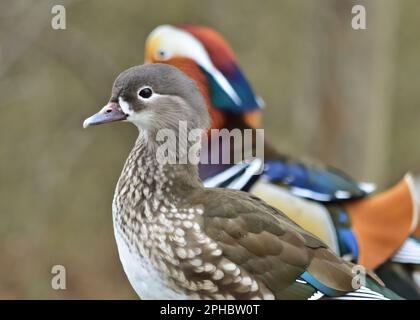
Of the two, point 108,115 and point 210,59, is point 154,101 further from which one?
point 210,59

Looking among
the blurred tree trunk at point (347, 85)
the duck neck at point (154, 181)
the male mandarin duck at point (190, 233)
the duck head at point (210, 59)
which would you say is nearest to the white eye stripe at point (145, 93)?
the male mandarin duck at point (190, 233)

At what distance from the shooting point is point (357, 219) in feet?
9.93

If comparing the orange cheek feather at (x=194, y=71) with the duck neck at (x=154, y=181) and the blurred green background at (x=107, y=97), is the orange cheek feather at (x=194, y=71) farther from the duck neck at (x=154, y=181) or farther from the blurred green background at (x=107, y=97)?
the blurred green background at (x=107, y=97)

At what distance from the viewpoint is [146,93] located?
195cm

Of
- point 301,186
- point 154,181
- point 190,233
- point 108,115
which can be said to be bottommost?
point 301,186

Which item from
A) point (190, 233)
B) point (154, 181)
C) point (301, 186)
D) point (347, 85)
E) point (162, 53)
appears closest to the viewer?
point (190, 233)

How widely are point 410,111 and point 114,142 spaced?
2769 millimetres

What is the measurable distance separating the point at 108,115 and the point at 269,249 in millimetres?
486

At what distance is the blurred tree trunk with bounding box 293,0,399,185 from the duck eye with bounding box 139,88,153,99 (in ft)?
8.61

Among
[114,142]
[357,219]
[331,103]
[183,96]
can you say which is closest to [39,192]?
[114,142]

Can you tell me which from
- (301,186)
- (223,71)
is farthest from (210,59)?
(301,186)

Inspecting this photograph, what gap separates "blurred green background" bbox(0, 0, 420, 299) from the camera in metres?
4.56

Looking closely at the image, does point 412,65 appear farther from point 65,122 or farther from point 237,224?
point 237,224

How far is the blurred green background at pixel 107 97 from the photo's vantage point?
180 inches
